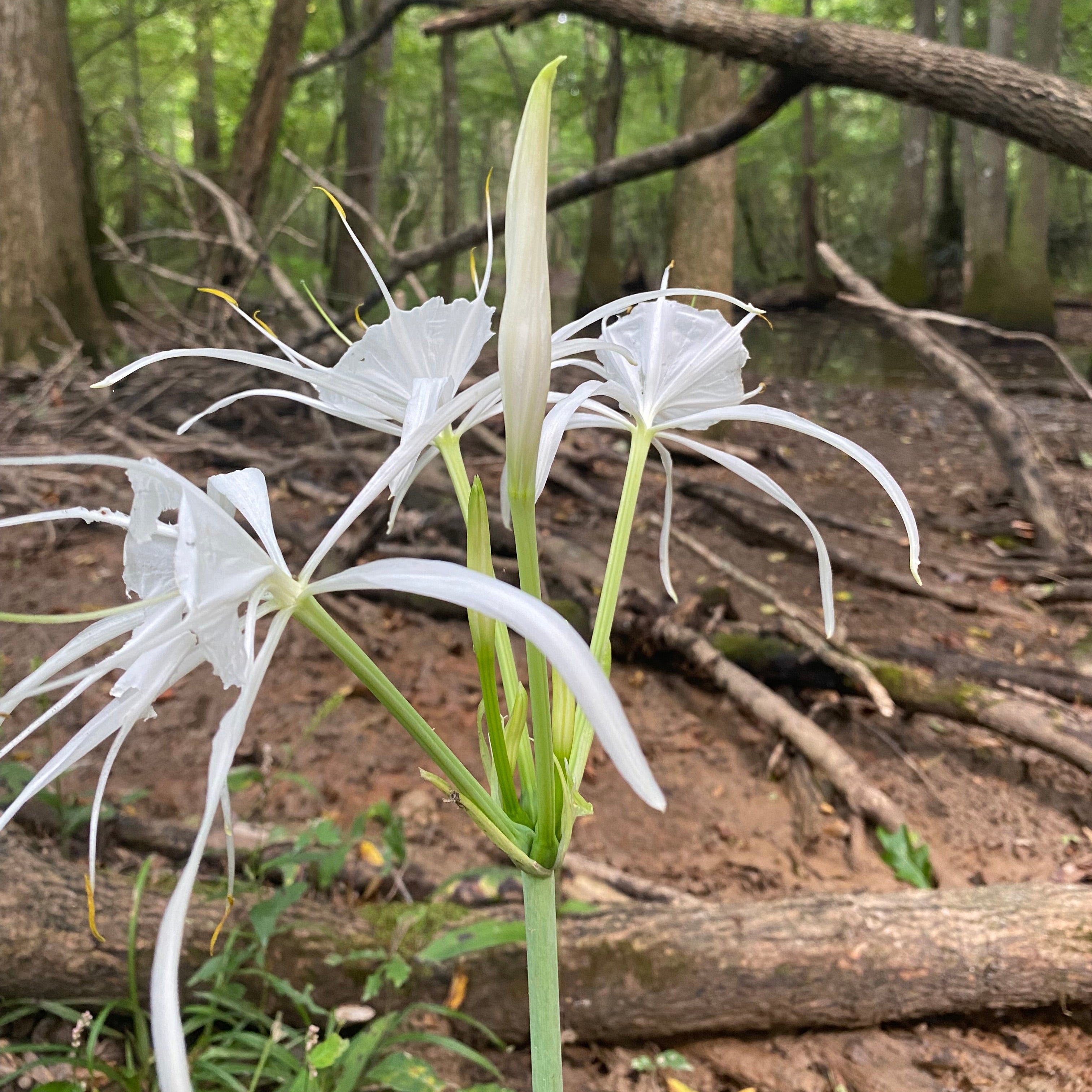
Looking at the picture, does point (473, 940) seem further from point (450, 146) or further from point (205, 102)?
point (205, 102)

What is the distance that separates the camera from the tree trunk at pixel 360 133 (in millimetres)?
9977

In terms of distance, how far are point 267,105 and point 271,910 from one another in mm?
7280

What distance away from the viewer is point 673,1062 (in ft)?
5.25

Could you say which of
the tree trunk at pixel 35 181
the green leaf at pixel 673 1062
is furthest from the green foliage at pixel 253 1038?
the tree trunk at pixel 35 181

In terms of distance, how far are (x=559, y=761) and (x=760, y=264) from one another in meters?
25.5

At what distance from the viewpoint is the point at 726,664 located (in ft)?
9.66

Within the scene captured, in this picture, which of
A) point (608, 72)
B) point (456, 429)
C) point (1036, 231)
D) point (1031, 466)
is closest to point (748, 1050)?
point (456, 429)

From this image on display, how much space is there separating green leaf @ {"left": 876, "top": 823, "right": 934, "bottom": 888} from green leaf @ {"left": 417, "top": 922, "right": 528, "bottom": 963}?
3.83 ft

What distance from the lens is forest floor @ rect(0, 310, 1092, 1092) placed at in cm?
169

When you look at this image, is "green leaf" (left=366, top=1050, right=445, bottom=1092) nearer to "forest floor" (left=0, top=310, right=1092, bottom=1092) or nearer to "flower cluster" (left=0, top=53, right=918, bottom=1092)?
"forest floor" (left=0, top=310, right=1092, bottom=1092)

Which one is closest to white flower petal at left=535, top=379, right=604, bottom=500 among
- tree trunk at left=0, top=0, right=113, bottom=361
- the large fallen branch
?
the large fallen branch

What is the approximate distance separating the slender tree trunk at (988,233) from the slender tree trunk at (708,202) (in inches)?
448

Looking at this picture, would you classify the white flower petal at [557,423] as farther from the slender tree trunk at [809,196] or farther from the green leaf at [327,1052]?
the slender tree trunk at [809,196]

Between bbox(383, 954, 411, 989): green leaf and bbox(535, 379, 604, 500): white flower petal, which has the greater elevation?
bbox(535, 379, 604, 500): white flower petal
